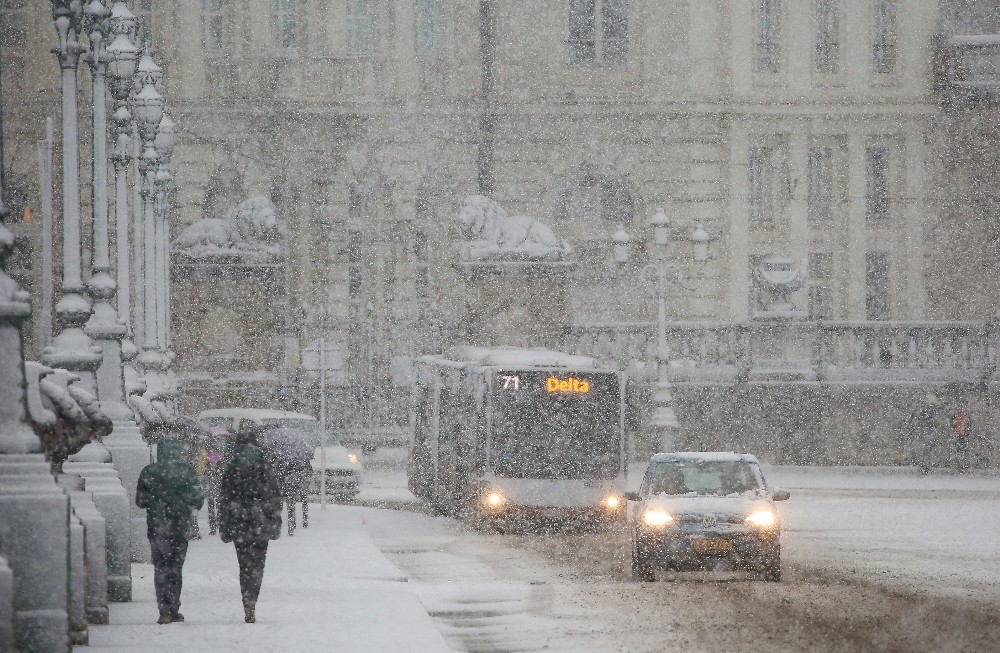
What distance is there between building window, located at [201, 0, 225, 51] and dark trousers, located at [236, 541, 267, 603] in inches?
1603

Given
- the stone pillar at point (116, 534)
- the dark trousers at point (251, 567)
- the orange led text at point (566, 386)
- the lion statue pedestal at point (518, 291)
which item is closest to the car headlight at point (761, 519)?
the stone pillar at point (116, 534)

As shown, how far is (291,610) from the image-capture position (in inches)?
715

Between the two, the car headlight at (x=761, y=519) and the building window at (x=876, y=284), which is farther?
the building window at (x=876, y=284)

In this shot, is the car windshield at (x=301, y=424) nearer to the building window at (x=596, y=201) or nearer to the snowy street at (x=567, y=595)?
the snowy street at (x=567, y=595)

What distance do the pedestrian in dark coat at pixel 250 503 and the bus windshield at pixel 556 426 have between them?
1546cm

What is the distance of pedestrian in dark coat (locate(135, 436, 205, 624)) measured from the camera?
17.4 meters

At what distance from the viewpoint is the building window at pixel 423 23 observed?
57.3 metres

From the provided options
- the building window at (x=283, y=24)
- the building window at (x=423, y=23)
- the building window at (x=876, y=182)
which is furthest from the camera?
the building window at (x=876, y=182)

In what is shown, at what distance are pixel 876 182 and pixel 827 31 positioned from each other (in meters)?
4.37

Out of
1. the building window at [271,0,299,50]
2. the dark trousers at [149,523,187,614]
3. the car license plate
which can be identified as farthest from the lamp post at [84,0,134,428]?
the building window at [271,0,299,50]

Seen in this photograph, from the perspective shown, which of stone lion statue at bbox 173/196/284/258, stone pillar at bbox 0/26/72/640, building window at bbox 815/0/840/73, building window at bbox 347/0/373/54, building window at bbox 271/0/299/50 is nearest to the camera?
stone pillar at bbox 0/26/72/640

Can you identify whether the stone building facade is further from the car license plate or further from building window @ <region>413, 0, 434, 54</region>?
the car license plate

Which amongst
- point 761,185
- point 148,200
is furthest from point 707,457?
point 761,185

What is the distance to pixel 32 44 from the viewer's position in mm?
55750
